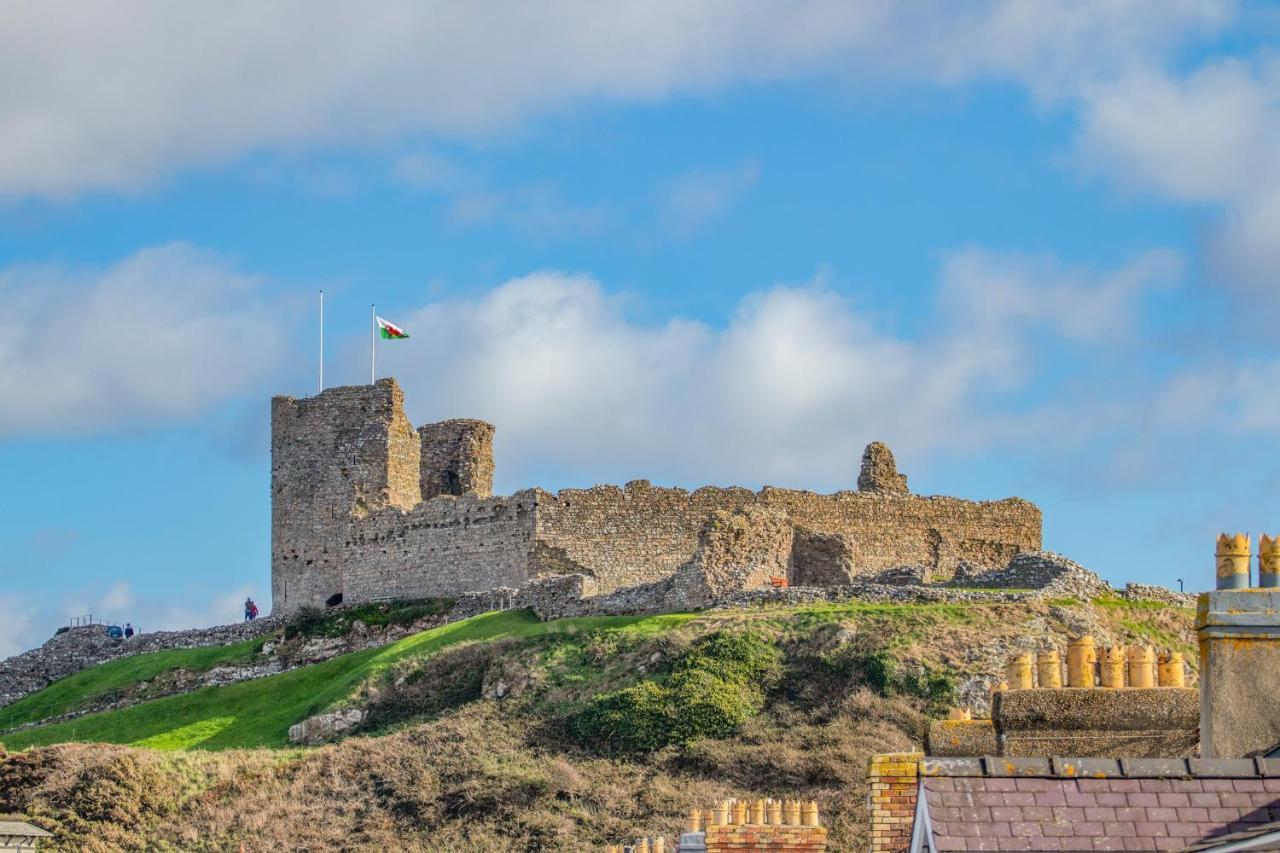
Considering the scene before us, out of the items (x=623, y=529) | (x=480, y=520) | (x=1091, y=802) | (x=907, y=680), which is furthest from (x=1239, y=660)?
(x=480, y=520)

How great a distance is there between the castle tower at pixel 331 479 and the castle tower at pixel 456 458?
1.26 ft

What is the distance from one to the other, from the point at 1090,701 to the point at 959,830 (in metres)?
3.74

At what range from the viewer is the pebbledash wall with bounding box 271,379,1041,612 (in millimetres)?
58156

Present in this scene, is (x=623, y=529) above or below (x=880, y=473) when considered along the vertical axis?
below

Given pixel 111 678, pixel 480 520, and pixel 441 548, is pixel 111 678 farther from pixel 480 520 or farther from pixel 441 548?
pixel 480 520

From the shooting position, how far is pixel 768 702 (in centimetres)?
4334

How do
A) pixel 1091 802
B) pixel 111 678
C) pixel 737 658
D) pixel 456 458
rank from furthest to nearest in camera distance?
pixel 456 458
pixel 111 678
pixel 737 658
pixel 1091 802

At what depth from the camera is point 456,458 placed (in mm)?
62812

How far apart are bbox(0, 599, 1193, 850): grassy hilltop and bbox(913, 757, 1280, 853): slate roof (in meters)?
21.5

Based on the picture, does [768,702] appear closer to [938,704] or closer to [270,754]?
[938,704]

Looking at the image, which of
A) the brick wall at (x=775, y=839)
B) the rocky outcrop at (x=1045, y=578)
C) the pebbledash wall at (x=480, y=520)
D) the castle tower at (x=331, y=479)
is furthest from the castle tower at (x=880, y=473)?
the brick wall at (x=775, y=839)

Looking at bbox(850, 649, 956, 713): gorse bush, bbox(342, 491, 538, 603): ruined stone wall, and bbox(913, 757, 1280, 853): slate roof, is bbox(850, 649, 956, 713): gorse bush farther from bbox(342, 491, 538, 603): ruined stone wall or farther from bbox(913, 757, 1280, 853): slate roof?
bbox(913, 757, 1280, 853): slate roof

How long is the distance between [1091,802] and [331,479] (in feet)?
165

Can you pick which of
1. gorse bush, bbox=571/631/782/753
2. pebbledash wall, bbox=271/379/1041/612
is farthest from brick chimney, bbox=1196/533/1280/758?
pebbledash wall, bbox=271/379/1041/612
